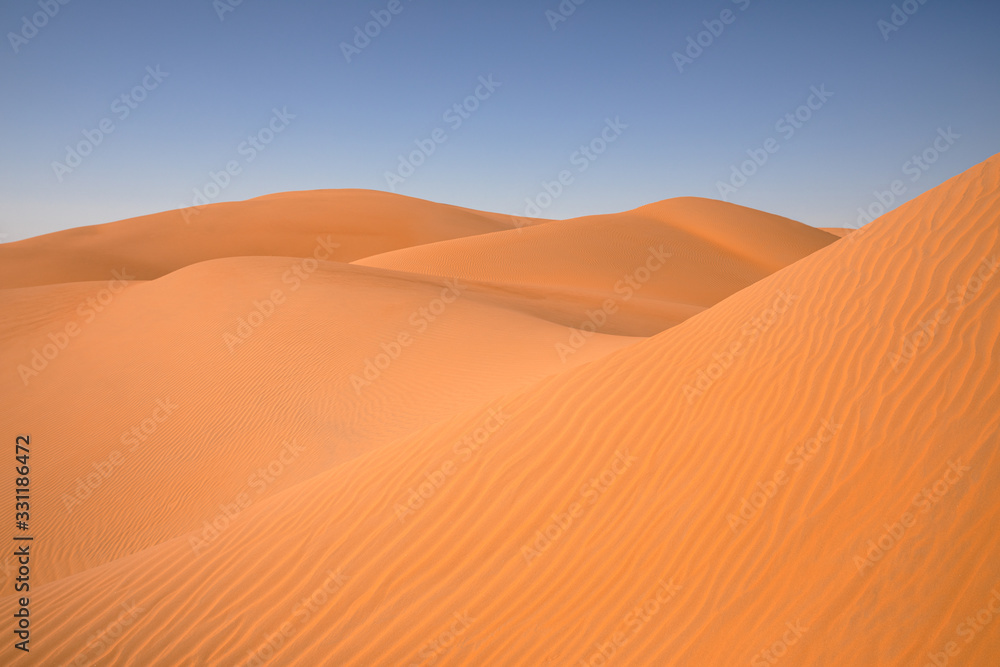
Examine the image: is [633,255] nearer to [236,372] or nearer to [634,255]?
[634,255]

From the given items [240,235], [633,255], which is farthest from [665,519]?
[240,235]

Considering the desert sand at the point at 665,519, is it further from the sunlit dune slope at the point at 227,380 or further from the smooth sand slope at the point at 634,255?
the smooth sand slope at the point at 634,255

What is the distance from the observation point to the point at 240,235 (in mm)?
54125

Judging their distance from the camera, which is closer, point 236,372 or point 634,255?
point 236,372

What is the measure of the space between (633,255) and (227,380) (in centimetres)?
2635

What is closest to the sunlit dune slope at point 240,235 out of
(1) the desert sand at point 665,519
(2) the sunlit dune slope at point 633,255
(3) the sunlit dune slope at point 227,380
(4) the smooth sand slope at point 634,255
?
(4) the smooth sand slope at point 634,255

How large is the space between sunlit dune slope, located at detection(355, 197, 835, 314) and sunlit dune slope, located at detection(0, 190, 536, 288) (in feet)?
65.3

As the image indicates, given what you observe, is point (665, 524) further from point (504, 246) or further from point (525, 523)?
point (504, 246)

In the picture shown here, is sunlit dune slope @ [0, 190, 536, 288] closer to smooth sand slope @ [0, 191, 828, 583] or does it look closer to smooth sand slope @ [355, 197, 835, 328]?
smooth sand slope @ [355, 197, 835, 328]

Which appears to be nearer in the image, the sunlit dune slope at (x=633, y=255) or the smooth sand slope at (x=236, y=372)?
the smooth sand slope at (x=236, y=372)

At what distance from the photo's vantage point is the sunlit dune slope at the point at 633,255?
29.3 metres

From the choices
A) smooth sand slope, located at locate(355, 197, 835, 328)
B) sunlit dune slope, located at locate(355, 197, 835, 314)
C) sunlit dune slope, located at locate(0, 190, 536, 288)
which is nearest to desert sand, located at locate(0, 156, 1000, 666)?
smooth sand slope, located at locate(355, 197, 835, 328)

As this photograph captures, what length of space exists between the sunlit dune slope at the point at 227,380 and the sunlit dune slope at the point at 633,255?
10.9 metres

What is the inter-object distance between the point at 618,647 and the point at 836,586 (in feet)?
3.71
